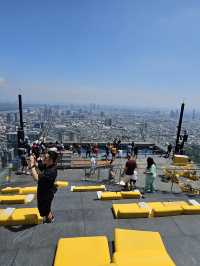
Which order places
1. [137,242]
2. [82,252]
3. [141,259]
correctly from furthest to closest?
[137,242]
[82,252]
[141,259]

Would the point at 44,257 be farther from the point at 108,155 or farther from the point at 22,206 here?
the point at 108,155

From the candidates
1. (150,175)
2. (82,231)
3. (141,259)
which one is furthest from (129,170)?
(141,259)

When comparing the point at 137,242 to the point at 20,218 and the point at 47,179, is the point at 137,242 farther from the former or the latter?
the point at 20,218

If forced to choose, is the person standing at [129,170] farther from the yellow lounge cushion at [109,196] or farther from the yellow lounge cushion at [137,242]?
the yellow lounge cushion at [137,242]

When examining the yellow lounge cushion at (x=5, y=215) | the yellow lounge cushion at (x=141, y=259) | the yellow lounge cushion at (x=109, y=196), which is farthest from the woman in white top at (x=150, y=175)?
the yellow lounge cushion at (x=141, y=259)

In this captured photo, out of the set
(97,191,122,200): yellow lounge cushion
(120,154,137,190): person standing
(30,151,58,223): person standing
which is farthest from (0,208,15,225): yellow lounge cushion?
(120,154,137,190): person standing

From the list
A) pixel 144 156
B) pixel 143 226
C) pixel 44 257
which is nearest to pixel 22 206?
pixel 44 257
